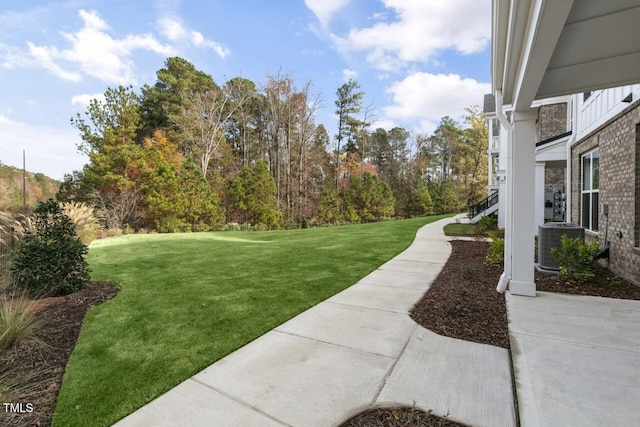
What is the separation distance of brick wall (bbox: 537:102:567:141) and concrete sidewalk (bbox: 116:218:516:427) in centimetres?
1306

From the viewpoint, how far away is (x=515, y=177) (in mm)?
4219

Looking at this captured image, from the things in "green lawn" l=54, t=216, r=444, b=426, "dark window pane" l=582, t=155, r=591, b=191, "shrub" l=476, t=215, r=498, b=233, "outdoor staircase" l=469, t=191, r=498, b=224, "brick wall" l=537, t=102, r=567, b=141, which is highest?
"brick wall" l=537, t=102, r=567, b=141

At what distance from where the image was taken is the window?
20.7 ft

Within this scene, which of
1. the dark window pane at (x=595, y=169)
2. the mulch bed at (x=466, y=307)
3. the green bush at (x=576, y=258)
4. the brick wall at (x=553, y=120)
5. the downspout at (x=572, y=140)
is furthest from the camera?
the brick wall at (x=553, y=120)

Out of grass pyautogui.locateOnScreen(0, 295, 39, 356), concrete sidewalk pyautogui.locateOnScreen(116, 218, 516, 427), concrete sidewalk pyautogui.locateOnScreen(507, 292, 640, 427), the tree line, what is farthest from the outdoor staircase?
grass pyautogui.locateOnScreen(0, 295, 39, 356)

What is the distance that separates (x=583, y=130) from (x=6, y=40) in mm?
20029

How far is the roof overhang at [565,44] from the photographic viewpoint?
83.1 inches

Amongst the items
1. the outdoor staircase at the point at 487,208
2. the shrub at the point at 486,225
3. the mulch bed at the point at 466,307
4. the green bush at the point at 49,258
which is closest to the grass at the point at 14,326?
the green bush at the point at 49,258

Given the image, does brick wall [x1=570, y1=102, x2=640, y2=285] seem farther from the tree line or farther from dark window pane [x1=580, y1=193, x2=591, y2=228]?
the tree line

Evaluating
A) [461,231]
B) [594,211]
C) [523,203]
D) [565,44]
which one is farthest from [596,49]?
[461,231]

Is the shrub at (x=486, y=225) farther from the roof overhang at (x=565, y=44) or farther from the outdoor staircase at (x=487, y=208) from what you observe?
the roof overhang at (x=565, y=44)

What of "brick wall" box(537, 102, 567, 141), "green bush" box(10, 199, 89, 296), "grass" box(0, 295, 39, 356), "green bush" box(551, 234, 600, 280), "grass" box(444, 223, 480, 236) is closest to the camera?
"grass" box(0, 295, 39, 356)

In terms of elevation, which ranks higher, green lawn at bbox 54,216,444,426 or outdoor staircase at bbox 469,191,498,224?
outdoor staircase at bbox 469,191,498,224

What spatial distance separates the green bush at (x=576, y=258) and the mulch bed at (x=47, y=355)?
6.56 metres
